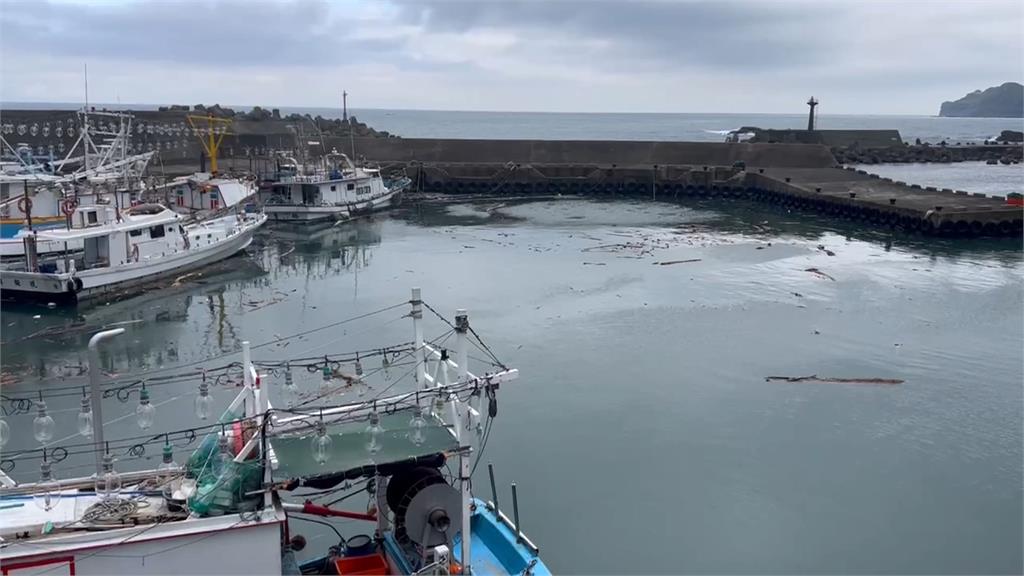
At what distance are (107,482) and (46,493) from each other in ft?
1.58

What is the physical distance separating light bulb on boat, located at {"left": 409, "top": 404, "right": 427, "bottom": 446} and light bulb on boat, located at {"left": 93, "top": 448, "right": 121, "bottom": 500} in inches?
84.6

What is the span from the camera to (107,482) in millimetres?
6055

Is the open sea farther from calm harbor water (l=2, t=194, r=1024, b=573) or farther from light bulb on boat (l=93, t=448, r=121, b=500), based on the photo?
light bulb on boat (l=93, t=448, r=121, b=500)

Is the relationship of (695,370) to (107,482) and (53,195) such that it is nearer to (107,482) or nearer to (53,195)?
(107,482)

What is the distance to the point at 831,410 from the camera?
1330 centimetres

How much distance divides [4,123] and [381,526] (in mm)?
34950

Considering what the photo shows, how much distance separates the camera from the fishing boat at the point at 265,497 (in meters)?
5.58

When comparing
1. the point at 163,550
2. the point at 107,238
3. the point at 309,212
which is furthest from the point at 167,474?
the point at 309,212

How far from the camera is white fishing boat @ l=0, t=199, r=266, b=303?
65.2ft

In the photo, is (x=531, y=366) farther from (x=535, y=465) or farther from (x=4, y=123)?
(x=4, y=123)

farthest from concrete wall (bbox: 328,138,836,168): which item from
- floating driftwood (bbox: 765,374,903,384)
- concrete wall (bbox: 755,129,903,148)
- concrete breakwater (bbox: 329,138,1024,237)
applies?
floating driftwood (bbox: 765,374,903,384)

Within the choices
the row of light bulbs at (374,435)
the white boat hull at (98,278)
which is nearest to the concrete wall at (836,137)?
the white boat hull at (98,278)

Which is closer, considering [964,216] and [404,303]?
[404,303]

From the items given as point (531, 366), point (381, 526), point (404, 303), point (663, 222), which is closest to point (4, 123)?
point (404, 303)
